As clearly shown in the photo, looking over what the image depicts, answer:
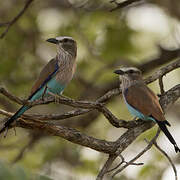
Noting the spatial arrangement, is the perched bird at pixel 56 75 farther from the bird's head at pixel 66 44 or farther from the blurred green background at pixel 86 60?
the blurred green background at pixel 86 60

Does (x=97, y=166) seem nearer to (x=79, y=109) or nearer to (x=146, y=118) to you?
(x=146, y=118)

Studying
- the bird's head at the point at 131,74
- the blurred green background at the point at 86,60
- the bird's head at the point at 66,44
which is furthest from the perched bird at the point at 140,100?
the blurred green background at the point at 86,60

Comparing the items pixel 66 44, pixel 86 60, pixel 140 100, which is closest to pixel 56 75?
pixel 66 44

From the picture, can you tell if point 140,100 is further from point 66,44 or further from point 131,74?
point 66,44

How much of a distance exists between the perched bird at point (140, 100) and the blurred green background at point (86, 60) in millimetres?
1023

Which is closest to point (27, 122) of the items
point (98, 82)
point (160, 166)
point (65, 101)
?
point (65, 101)

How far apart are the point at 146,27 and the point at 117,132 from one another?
1.77 metres

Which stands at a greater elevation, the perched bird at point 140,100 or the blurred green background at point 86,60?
the perched bird at point 140,100

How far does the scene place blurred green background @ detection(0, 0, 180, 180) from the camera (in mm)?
6082

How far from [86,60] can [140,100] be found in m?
2.95

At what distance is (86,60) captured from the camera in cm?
730

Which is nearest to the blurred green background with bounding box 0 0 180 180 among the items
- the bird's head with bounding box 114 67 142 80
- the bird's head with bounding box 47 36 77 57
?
the bird's head with bounding box 47 36 77 57

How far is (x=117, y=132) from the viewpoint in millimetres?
7562

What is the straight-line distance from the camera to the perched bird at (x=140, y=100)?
3.94m
